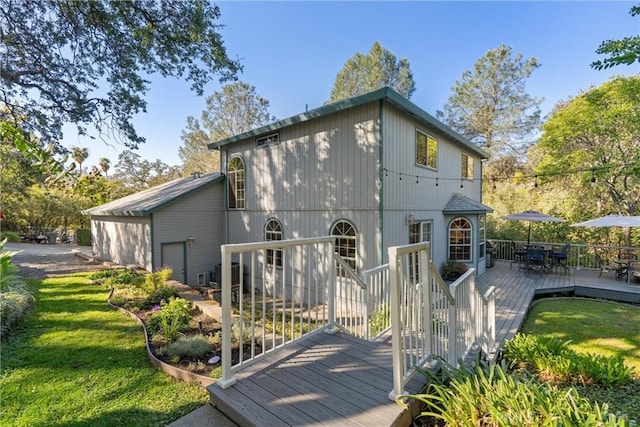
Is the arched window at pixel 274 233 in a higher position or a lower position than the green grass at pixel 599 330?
higher

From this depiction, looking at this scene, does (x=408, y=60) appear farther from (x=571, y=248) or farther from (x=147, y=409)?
(x=147, y=409)

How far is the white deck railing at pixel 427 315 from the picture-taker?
223 centimetres

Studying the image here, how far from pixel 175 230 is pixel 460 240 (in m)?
9.82

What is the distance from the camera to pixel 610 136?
33.6 ft

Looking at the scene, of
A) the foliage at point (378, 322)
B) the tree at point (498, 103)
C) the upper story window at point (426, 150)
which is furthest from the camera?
the tree at point (498, 103)

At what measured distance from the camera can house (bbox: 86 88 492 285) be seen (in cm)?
698

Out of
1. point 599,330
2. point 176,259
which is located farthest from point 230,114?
point 599,330

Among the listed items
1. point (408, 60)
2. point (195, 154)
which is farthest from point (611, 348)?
point (195, 154)

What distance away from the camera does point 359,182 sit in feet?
23.5

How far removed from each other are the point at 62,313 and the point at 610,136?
17.0 meters

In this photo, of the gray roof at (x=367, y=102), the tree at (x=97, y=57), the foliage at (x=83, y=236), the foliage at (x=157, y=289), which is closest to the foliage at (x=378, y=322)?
the gray roof at (x=367, y=102)

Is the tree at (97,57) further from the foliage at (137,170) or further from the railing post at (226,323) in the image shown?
the foliage at (137,170)

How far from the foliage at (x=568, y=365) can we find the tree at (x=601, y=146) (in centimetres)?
832

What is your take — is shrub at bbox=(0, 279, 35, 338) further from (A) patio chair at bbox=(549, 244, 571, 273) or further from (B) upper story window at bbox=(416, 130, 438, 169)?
(A) patio chair at bbox=(549, 244, 571, 273)
